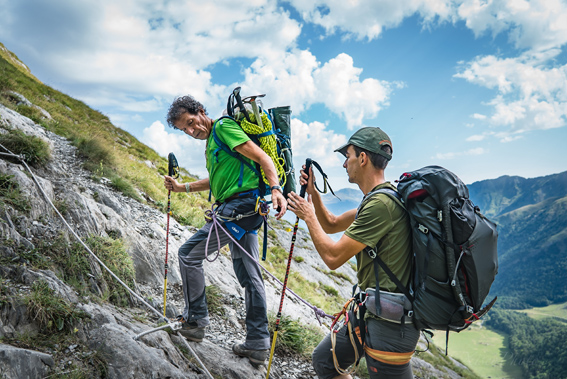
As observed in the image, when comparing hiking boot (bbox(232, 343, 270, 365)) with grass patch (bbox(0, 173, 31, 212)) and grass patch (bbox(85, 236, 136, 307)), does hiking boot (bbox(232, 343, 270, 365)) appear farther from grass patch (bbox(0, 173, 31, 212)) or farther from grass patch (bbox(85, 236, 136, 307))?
grass patch (bbox(0, 173, 31, 212))

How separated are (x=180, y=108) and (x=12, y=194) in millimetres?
3299

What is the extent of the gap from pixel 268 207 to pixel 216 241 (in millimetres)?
871

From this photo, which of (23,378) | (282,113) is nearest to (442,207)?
(282,113)

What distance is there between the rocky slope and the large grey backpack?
2.99 m

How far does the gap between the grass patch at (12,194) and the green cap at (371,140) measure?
532 centimetres

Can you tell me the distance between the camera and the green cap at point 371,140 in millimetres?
3609

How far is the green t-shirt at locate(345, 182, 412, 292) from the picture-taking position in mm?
3209

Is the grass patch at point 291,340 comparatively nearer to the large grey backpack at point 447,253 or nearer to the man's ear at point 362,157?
the large grey backpack at point 447,253

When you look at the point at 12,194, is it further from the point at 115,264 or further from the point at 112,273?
the point at 112,273

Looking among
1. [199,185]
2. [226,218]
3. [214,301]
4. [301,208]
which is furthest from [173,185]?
[301,208]

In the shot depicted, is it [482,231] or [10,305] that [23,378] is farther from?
[482,231]

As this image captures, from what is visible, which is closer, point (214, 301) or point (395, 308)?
point (395, 308)

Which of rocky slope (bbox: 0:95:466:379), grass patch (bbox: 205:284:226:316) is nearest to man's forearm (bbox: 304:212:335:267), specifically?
rocky slope (bbox: 0:95:466:379)

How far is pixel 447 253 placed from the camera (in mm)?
3029
